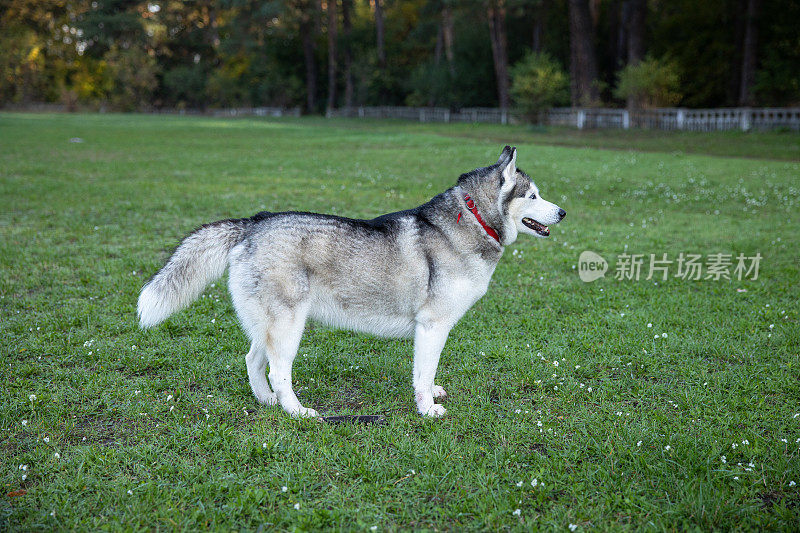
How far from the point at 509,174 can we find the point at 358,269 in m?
1.34

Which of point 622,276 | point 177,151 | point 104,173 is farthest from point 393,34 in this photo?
point 622,276

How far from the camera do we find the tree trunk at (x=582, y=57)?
38.7 metres

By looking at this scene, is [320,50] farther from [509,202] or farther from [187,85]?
[509,202]

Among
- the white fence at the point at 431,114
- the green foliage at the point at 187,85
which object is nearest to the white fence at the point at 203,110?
the green foliage at the point at 187,85

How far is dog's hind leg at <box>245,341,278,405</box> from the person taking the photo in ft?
15.3

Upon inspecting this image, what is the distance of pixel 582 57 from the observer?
3944 cm

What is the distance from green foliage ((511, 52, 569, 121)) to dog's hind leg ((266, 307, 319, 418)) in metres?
37.8

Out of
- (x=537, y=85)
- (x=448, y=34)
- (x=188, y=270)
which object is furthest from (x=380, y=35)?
(x=188, y=270)

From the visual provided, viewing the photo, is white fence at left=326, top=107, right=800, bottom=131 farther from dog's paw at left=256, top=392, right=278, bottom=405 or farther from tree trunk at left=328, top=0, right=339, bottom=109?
dog's paw at left=256, top=392, right=278, bottom=405

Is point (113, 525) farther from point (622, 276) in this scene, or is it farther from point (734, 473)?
point (622, 276)

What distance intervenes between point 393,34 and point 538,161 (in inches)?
2251

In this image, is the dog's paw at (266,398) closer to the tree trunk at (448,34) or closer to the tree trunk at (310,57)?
the tree trunk at (448,34)

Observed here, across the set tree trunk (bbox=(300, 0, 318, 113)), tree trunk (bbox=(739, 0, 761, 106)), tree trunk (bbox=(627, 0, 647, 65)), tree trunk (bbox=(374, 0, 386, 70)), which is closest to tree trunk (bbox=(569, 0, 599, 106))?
tree trunk (bbox=(627, 0, 647, 65))

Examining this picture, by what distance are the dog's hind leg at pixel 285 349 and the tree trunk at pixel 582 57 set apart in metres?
39.0
